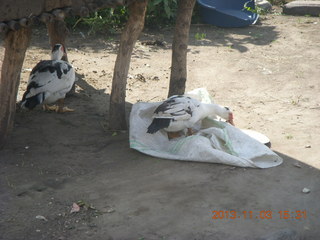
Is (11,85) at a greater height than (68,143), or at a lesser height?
greater

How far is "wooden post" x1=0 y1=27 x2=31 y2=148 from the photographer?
5.04 metres

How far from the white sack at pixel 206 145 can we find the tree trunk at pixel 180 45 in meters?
0.49

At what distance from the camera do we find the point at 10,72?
17.2ft

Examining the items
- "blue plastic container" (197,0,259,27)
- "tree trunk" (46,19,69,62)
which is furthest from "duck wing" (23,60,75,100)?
"blue plastic container" (197,0,259,27)

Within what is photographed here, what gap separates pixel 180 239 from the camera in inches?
154

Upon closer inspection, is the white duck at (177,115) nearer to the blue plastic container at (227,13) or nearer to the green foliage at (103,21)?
the green foliage at (103,21)

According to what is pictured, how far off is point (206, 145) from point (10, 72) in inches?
79.1

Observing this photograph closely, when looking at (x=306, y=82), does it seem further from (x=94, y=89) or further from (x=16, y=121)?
(x=16, y=121)

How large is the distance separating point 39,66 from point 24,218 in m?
2.63

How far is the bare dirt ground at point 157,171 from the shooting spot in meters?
4.14

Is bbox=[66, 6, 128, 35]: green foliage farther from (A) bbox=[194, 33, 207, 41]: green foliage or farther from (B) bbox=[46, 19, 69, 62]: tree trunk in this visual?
(B) bbox=[46, 19, 69, 62]: tree trunk

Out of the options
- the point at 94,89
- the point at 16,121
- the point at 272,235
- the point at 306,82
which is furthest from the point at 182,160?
the point at 306,82
